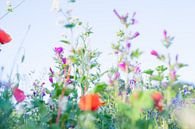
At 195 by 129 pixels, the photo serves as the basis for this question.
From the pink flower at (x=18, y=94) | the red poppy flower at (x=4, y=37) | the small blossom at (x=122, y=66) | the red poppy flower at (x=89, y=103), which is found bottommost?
the red poppy flower at (x=89, y=103)

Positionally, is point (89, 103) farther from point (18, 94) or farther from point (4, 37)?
point (4, 37)

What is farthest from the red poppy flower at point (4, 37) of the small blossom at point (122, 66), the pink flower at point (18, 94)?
the small blossom at point (122, 66)

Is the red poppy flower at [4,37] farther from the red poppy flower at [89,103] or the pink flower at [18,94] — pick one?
the red poppy flower at [89,103]

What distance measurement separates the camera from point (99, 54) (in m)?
5.48

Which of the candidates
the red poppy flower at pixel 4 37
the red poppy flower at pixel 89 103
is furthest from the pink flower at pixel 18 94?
the red poppy flower at pixel 89 103

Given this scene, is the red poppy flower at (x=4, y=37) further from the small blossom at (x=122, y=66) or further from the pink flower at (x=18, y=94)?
the small blossom at (x=122, y=66)

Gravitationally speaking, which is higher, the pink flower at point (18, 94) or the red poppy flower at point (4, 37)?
the red poppy flower at point (4, 37)

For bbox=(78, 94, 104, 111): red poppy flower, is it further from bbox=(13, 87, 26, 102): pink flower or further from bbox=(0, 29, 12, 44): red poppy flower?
bbox=(0, 29, 12, 44): red poppy flower

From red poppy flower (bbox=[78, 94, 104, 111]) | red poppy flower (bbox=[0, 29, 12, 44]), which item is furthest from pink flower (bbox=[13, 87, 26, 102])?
red poppy flower (bbox=[78, 94, 104, 111])

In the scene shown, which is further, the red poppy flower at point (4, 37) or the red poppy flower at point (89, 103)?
the red poppy flower at point (4, 37)

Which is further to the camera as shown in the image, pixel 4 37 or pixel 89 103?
pixel 4 37

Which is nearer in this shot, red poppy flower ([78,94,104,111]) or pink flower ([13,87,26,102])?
red poppy flower ([78,94,104,111])

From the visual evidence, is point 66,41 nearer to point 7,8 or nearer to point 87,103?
point 87,103

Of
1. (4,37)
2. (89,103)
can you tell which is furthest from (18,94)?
(89,103)
